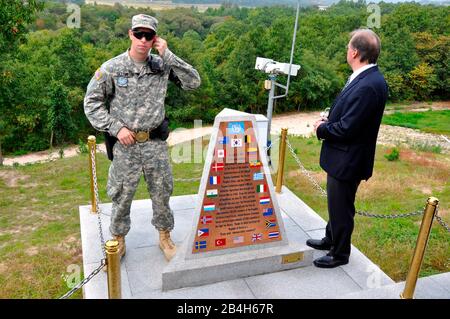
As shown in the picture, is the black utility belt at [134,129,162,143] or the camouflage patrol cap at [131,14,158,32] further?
the black utility belt at [134,129,162,143]

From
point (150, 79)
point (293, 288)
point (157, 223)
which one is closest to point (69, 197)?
point (157, 223)

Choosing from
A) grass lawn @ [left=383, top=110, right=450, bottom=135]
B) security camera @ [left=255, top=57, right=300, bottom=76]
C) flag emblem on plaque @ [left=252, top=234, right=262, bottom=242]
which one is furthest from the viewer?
grass lawn @ [left=383, top=110, right=450, bottom=135]

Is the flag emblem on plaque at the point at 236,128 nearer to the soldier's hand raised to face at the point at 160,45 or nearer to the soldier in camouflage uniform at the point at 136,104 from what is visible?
the soldier in camouflage uniform at the point at 136,104

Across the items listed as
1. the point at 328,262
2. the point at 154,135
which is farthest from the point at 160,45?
the point at 328,262

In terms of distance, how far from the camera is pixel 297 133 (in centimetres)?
2488

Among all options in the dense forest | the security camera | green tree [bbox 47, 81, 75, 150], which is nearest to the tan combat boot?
the security camera

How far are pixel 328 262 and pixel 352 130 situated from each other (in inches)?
57.5

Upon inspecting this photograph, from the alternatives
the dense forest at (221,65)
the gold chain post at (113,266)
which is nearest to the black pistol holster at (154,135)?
the gold chain post at (113,266)

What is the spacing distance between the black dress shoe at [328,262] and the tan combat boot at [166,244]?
1468mm

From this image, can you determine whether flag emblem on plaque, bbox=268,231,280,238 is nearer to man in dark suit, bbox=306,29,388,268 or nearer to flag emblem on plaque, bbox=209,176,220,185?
man in dark suit, bbox=306,29,388,268

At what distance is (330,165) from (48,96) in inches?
872

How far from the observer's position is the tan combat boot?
4355 mm

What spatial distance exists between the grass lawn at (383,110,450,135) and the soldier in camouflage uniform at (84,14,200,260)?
24.9 meters

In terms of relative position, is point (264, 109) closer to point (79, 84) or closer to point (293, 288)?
point (79, 84)
